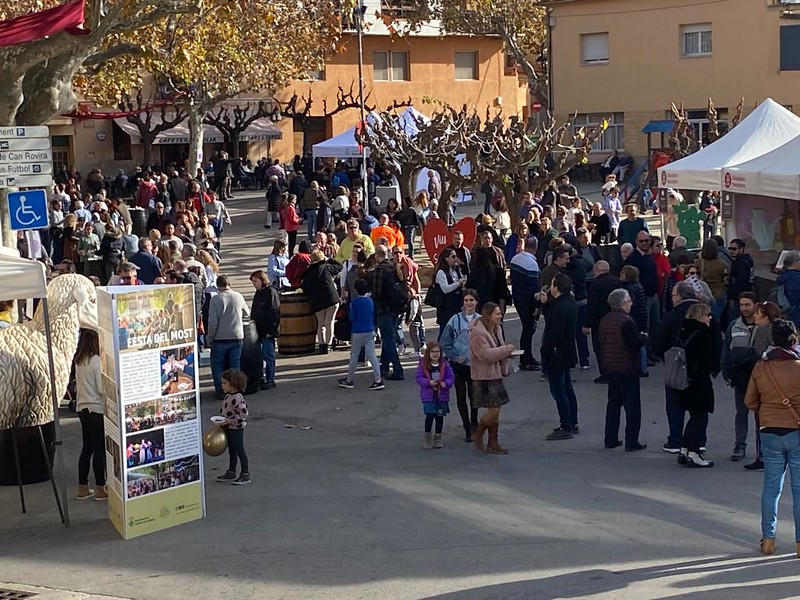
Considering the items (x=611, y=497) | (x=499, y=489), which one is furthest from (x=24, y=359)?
(x=611, y=497)

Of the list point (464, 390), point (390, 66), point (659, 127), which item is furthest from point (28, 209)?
point (390, 66)

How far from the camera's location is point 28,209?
12.8 metres

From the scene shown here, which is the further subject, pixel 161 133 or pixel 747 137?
pixel 161 133

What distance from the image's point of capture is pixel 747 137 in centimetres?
1978

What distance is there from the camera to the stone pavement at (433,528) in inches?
318

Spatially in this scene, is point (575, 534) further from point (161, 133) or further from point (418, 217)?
point (161, 133)

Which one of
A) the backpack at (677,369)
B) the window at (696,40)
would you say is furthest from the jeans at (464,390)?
the window at (696,40)

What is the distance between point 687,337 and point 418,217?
13763 millimetres

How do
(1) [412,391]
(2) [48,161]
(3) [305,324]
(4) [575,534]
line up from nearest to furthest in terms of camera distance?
(4) [575,534], (2) [48,161], (1) [412,391], (3) [305,324]

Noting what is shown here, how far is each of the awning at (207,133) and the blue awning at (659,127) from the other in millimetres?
15133

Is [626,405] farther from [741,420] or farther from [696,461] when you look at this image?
[741,420]

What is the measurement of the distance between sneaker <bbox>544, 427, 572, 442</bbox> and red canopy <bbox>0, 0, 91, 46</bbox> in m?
7.20

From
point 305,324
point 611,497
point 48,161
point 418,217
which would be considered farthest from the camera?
point 418,217

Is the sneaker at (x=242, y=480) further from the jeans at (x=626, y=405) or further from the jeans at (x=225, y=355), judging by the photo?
the jeans at (x=626, y=405)
